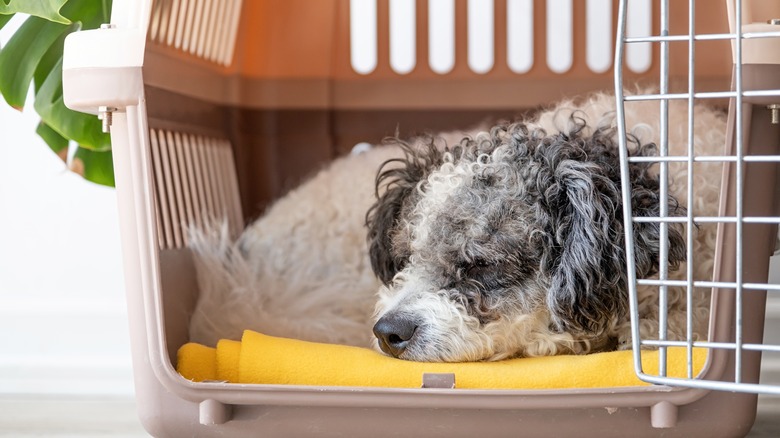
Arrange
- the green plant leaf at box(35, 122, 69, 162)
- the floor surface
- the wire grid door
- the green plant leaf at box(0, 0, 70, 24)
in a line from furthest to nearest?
the green plant leaf at box(35, 122, 69, 162) < the floor surface < the green plant leaf at box(0, 0, 70, 24) < the wire grid door

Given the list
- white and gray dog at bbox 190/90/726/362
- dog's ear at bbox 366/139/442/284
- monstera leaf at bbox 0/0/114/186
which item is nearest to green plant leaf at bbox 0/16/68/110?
monstera leaf at bbox 0/0/114/186

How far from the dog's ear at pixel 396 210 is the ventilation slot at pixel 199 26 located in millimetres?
452

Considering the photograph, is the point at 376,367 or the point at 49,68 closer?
the point at 376,367

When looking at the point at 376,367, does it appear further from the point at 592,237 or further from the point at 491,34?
the point at 491,34

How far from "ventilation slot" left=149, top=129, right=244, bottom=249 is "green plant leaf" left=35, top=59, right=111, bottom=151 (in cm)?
21

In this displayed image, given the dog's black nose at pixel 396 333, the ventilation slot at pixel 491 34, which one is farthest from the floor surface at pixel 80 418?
the ventilation slot at pixel 491 34

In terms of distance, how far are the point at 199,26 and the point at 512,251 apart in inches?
34.4

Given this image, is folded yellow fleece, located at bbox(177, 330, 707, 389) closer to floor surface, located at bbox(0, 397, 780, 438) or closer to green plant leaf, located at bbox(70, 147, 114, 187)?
floor surface, located at bbox(0, 397, 780, 438)

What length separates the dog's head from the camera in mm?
1188

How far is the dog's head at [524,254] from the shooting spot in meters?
1.19

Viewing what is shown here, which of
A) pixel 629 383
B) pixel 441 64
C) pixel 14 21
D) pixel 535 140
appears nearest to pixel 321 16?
pixel 441 64

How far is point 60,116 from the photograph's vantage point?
1.64m

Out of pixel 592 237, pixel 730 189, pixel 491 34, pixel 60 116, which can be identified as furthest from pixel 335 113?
pixel 730 189

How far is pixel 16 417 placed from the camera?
65.9 inches
